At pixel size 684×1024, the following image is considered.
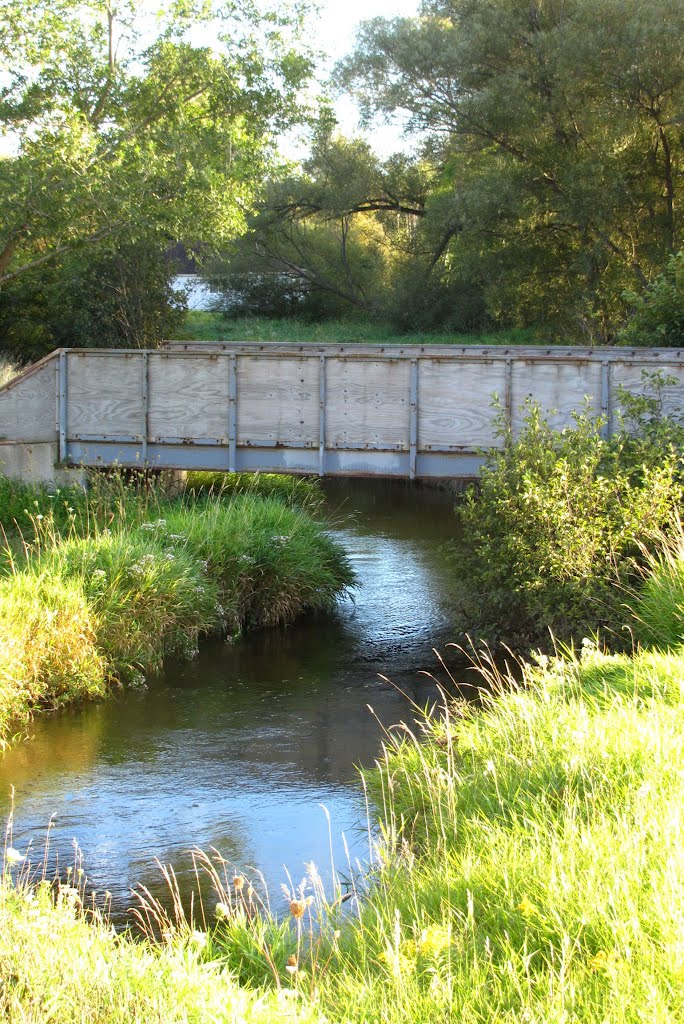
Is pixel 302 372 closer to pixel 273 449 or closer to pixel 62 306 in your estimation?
pixel 273 449

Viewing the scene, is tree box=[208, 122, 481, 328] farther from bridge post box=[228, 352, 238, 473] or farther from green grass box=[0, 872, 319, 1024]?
green grass box=[0, 872, 319, 1024]

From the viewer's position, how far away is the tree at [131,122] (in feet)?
52.4

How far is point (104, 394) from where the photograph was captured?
15430mm

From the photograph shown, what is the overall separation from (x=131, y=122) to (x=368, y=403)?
7.21 m

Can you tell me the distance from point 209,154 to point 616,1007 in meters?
15.7

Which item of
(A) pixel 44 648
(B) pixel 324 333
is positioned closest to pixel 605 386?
(A) pixel 44 648

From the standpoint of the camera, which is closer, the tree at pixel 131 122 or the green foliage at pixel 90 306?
the tree at pixel 131 122

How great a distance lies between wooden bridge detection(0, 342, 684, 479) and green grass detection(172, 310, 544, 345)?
16.6 meters

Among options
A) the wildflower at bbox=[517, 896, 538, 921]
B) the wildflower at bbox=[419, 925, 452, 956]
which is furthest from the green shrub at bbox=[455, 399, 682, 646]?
the wildflower at bbox=[419, 925, 452, 956]

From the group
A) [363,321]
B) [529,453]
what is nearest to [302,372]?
[529,453]

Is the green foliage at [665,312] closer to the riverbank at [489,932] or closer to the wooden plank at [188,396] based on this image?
the wooden plank at [188,396]

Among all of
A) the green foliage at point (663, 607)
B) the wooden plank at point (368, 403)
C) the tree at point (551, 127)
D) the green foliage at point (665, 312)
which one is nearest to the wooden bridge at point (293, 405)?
the wooden plank at point (368, 403)

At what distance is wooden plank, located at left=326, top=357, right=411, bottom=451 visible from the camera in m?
14.1

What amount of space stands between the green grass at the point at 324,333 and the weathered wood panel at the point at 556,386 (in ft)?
62.9
